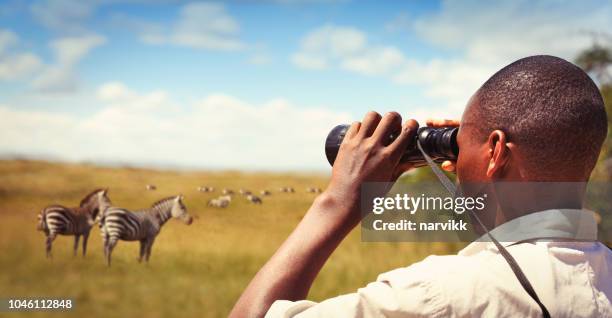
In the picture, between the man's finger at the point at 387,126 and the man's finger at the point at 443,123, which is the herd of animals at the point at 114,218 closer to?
the man's finger at the point at 443,123

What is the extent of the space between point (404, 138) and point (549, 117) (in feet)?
0.81

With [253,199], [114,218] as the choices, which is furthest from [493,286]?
[114,218]

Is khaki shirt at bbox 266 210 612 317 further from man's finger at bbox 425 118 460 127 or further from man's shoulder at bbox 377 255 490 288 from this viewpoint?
man's finger at bbox 425 118 460 127

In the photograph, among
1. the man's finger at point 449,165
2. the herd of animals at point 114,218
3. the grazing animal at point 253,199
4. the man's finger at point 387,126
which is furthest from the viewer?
the herd of animals at point 114,218

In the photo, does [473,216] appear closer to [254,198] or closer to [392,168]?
[392,168]

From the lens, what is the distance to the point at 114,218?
7.07 metres

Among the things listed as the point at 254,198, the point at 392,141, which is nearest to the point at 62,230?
the point at 254,198

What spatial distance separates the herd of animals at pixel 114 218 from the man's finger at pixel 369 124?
550 centimetres

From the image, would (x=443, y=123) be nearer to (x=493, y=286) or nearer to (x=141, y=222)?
(x=493, y=286)

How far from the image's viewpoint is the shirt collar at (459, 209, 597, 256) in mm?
1032

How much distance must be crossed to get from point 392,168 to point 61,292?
20.9 ft

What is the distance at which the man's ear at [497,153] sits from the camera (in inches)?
41.3

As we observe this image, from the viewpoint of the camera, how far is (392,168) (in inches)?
44.8

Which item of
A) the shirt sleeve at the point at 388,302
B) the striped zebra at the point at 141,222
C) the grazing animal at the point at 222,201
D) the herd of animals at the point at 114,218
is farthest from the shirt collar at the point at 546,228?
the striped zebra at the point at 141,222
